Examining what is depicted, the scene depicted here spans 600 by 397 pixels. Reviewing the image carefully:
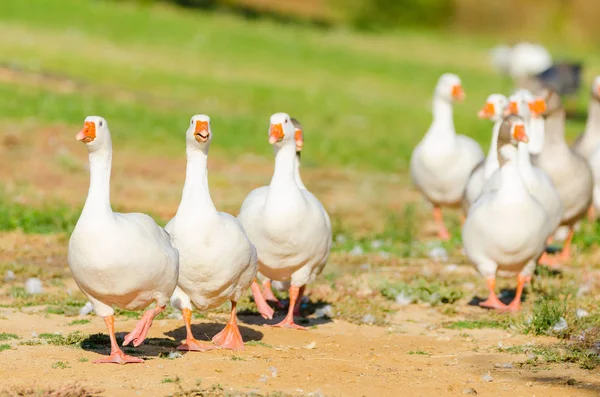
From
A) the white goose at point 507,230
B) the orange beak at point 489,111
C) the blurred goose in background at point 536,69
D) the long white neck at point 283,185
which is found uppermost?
the blurred goose in background at point 536,69

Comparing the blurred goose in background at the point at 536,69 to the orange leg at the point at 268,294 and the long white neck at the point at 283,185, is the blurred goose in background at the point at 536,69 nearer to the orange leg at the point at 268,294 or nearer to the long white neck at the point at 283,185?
the orange leg at the point at 268,294

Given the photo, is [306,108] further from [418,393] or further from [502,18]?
[502,18]

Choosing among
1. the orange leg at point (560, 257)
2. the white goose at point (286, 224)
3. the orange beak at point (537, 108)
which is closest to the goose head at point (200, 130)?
the white goose at point (286, 224)

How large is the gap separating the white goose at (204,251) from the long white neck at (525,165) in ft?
13.3

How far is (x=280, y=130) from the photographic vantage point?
929 centimetres

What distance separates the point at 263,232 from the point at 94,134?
2.04m

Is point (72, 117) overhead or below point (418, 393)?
overhead

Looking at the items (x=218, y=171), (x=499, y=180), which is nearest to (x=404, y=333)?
(x=499, y=180)

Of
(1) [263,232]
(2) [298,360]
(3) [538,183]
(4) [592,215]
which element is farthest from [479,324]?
(4) [592,215]

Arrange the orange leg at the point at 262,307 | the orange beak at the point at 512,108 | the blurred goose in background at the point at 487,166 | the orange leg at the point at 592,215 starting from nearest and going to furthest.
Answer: the orange leg at the point at 262,307 → the blurred goose in background at the point at 487,166 → the orange beak at the point at 512,108 → the orange leg at the point at 592,215

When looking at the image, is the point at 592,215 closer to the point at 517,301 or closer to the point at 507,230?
the point at 517,301

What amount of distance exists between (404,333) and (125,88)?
1697 centimetres

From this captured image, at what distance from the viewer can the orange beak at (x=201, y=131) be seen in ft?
26.7

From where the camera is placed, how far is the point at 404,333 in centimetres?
947
